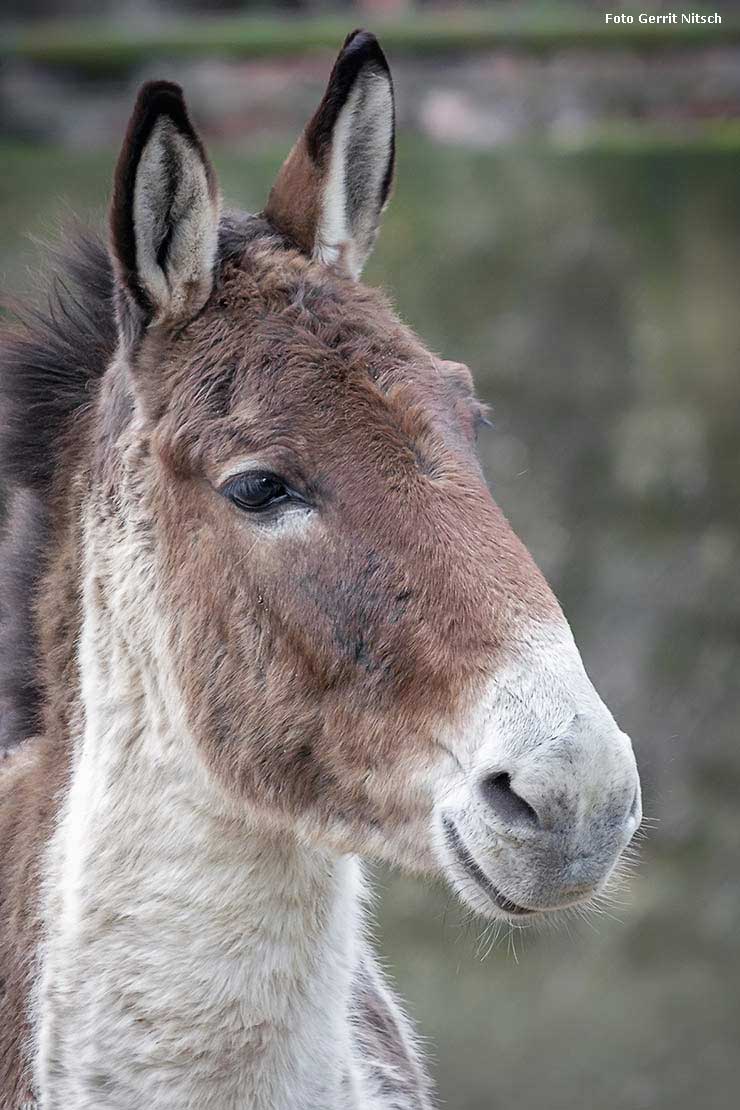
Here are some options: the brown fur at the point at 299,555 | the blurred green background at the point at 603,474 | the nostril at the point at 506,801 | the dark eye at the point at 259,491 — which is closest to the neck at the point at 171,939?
the brown fur at the point at 299,555

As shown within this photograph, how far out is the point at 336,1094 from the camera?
100 inches

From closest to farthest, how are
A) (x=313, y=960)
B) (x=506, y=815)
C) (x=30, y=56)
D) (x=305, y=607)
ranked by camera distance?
1. (x=506, y=815)
2. (x=305, y=607)
3. (x=313, y=960)
4. (x=30, y=56)

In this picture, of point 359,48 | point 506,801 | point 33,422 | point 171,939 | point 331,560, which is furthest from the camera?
point 33,422

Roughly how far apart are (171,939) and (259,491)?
2.52 ft


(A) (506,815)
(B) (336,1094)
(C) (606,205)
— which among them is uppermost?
(C) (606,205)

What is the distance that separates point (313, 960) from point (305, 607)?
24.7 inches

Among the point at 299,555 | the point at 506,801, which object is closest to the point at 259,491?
the point at 299,555

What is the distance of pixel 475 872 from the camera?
2.19m

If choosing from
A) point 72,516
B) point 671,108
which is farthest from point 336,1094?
point 671,108

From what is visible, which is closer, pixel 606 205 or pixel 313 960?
pixel 313 960

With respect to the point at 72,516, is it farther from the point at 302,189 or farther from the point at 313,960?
the point at 313,960

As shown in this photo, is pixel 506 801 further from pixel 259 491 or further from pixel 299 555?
pixel 259 491

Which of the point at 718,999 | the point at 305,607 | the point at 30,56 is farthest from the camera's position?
the point at 30,56

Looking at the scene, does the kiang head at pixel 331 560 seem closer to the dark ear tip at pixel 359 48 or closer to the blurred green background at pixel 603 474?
the dark ear tip at pixel 359 48
